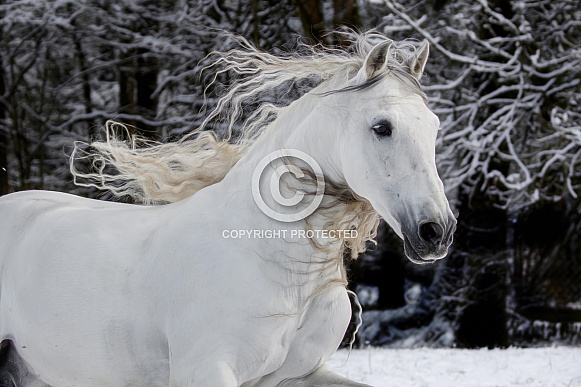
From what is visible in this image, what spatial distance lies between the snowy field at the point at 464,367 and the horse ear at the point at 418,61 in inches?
138

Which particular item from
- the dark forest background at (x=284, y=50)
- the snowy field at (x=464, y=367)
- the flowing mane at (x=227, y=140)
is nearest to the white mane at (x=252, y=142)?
the flowing mane at (x=227, y=140)

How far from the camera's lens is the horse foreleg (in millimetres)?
2715

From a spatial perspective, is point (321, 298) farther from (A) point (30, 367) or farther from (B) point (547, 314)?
(B) point (547, 314)

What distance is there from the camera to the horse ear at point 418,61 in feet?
8.85

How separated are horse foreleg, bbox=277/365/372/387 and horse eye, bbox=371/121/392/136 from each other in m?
0.97

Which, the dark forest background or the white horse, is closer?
the white horse

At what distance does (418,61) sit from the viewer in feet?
9.00
